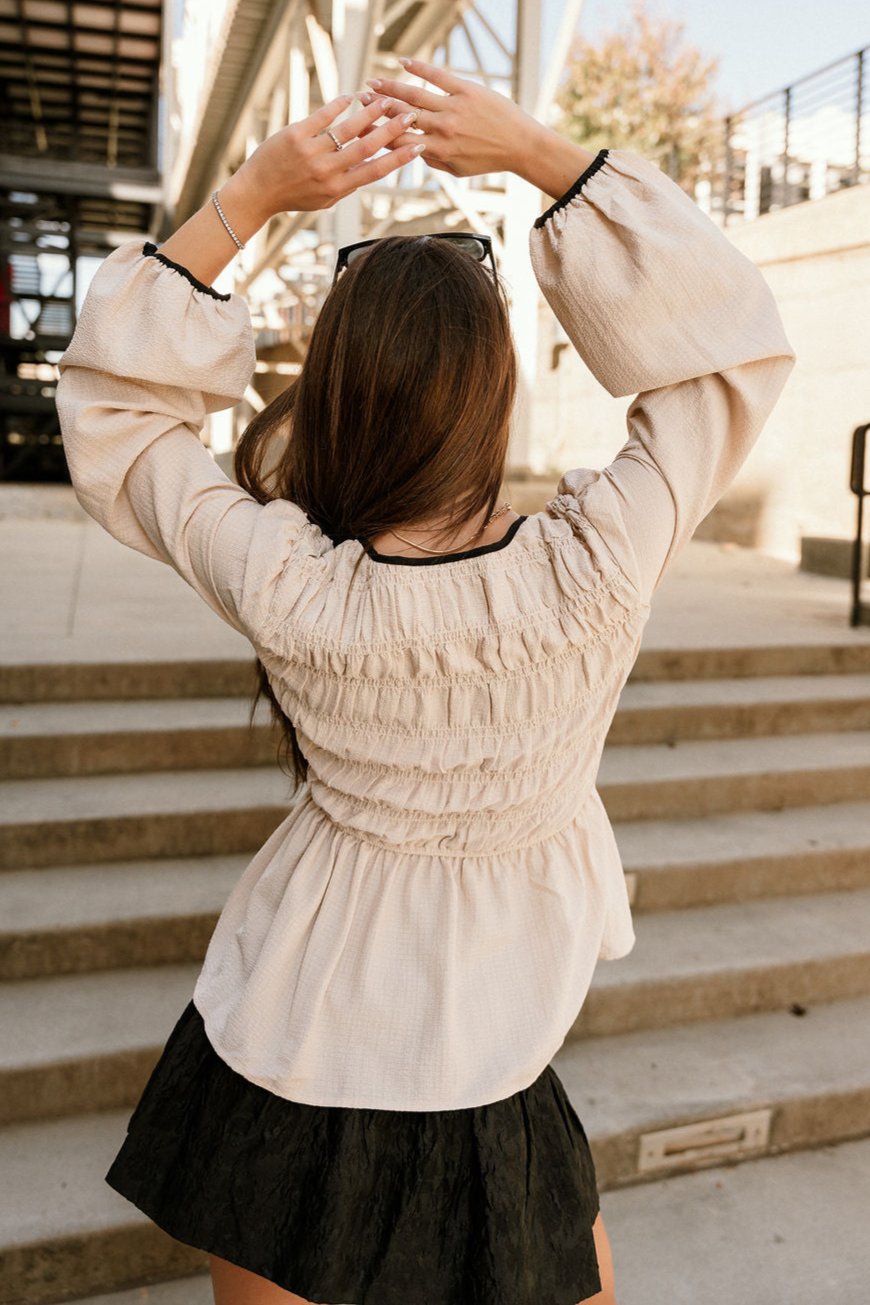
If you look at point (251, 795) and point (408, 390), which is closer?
point (408, 390)

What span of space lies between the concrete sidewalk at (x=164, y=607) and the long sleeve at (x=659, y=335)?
1.79 meters

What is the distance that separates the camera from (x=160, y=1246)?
7.15 feet

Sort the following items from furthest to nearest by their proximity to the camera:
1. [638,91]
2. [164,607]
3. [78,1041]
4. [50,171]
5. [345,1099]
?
[638,91] → [50,171] → [164,607] → [78,1041] → [345,1099]

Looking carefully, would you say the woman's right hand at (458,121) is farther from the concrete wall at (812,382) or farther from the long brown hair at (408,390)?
the concrete wall at (812,382)

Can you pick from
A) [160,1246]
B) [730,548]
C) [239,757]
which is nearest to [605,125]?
[730,548]

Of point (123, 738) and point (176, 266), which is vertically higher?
point (176, 266)

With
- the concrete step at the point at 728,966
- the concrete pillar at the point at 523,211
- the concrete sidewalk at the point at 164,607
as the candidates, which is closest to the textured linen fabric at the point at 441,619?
the concrete step at the point at 728,966

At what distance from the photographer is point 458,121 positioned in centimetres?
104

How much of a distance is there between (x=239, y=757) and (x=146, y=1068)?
113cm

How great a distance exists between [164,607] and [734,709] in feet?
7.94

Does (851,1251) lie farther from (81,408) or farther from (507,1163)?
(81,408)

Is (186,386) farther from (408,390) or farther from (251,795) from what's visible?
(251,795)

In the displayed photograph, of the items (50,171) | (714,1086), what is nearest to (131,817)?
(714,1086)

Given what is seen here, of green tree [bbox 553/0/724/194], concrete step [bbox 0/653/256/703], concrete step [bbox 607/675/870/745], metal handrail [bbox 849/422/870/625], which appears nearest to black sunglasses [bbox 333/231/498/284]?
concrete step [bbox 0/653/256/703]
